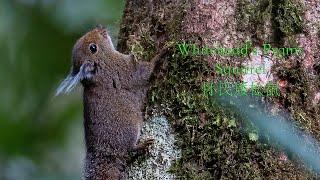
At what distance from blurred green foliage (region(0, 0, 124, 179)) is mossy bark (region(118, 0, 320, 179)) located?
175 cm

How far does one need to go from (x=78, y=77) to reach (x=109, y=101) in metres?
0.24

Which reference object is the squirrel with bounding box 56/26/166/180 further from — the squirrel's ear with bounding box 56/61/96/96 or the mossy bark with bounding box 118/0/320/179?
the mossy bark with bounding box 118/0/320/179

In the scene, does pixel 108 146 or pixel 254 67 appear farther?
pixel 108 146

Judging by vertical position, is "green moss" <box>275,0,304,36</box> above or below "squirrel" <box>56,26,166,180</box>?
below

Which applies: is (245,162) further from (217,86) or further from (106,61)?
(106,61)

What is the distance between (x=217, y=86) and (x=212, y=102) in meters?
0.08

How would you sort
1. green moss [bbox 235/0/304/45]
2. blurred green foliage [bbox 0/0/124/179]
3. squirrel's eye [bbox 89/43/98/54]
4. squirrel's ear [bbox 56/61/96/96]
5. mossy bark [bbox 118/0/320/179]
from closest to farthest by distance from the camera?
mossy bark [bbox 118/0/320/179]
green moss [bbox 235/0/304/45]
squirrel's ear [bbox 56/61/96/96]
squirrel's eye [bbox 89/43/98/54]
blurred green foliage [bbox 0/0/124/179]

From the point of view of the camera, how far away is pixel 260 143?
296 centimetres

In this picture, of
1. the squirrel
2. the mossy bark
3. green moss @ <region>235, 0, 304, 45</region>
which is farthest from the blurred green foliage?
green moss @ <region>235, 0, 304, 45</region>

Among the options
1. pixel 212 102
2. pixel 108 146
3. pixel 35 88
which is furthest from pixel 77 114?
pixel 212 102

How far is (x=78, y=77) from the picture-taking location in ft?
11.9

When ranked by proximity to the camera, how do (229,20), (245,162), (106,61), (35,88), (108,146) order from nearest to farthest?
(245,162) < (229,20) < (108,146) < (106,61) < (35,88)

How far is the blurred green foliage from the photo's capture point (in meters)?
4.85

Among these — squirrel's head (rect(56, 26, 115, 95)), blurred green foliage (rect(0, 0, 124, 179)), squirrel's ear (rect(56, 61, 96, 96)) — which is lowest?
squirrel's ear (rect(56, 61, 96, 96))
